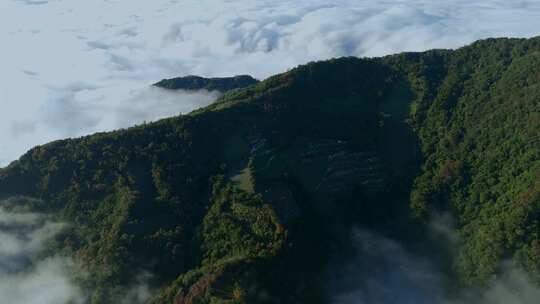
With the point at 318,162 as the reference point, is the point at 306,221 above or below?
below

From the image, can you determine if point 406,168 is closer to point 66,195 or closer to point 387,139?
point 387,139

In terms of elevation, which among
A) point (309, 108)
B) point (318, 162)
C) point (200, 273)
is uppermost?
point (309, 108)

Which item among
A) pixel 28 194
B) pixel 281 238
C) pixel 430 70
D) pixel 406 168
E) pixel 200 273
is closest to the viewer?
pixel 200 273

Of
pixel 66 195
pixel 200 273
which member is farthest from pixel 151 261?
pixel 66 195

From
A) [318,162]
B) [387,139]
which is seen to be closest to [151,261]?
[318,162]

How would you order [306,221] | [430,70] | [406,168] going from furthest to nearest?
[430,70]
[406,168]
[306,221]

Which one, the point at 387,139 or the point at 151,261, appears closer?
the point at 151,261

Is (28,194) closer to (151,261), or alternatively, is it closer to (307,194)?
(151,261)
